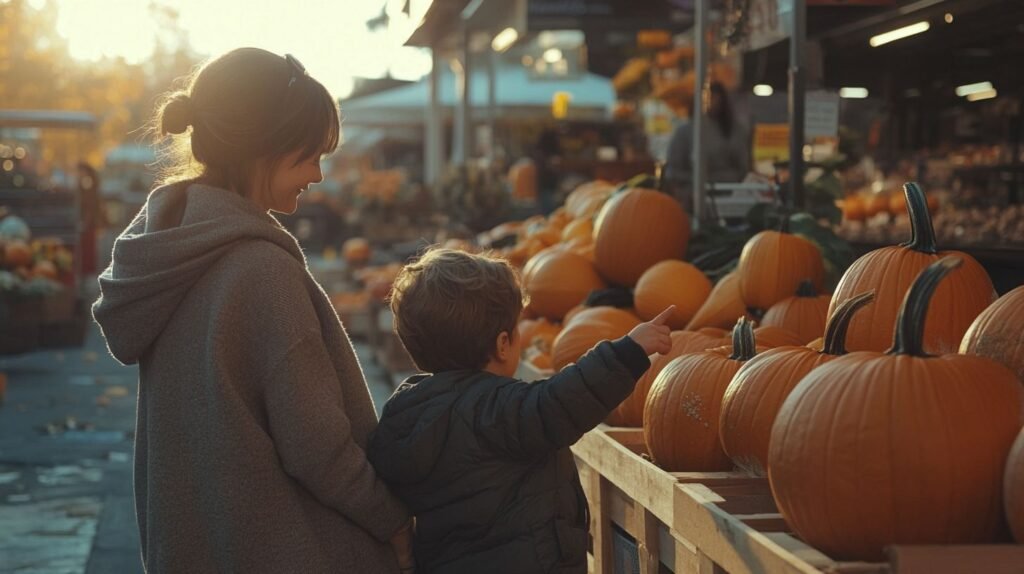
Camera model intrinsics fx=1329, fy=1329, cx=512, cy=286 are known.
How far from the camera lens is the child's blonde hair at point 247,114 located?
93.7 inches

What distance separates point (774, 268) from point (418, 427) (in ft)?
5.82

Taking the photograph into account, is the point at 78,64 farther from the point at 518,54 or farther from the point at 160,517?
the point at 160,517

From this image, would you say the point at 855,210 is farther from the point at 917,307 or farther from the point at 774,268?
the point at 917,307

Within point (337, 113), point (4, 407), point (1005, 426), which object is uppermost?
point (337, 113)

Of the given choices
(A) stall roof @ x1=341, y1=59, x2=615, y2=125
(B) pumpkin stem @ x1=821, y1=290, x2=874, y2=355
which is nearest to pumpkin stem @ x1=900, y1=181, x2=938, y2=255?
(B) pumpkin stem @ x1=821, y1=290, x2=874, y2=355

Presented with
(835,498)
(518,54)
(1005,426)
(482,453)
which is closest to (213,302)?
(482,453)

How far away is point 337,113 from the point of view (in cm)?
251

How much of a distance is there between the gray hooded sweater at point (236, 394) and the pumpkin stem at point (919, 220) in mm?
1166

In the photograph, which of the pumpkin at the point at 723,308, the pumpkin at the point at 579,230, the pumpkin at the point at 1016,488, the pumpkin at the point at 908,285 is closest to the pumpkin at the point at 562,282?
the pumpkin at the point at 579,230

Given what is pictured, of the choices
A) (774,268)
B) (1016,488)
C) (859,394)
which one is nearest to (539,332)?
(774,268)

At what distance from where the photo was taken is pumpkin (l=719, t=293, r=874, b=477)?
2.61 meters

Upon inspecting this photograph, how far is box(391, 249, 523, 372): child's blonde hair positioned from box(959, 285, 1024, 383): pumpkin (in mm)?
860

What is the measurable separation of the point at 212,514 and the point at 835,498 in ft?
3.53

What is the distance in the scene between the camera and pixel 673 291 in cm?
437
